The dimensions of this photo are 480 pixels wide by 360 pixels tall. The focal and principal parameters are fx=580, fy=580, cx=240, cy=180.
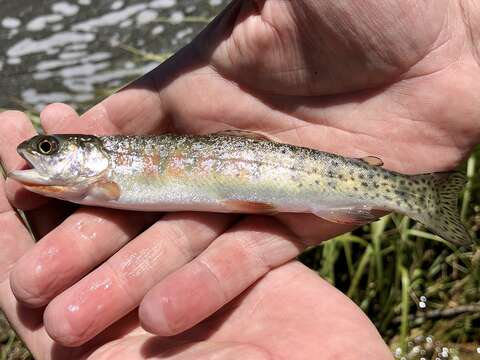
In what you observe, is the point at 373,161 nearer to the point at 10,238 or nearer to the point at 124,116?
the point at 124,116

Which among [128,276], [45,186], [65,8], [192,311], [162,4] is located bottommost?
[192,311]

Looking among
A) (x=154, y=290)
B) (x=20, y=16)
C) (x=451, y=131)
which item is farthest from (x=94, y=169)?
(x=20, y=16)

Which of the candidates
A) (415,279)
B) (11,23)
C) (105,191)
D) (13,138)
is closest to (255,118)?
(105,191)

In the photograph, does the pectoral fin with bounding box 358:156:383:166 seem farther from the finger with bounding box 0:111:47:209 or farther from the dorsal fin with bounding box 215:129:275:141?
the finger with bounding box 0:111:47:209

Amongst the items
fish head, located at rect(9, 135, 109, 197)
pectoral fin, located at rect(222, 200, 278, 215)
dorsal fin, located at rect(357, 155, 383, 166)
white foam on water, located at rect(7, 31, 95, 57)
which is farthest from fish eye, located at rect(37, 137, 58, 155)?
white foam on water, located at rect(7, 31, 95, 57)

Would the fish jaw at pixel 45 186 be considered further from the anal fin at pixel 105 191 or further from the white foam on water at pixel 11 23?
the white foam on water at pixel 11 23

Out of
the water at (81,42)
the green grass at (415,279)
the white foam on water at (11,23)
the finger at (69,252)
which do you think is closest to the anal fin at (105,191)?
the finger at (69,252)

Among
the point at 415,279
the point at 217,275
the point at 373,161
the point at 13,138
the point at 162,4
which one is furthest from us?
the point at 162,4
